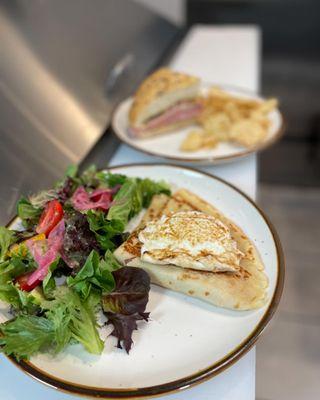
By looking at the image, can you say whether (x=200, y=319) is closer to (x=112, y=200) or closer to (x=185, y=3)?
(x=112, y=200)

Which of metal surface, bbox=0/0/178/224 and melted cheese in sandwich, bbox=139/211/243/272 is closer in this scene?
melted cheese in sandwich, bbox=139/211/243/272

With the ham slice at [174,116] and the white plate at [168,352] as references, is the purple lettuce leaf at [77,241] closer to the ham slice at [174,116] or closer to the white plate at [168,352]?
the white plate at [168,352]

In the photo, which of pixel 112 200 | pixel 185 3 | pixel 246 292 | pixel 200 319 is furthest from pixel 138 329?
pixel 185 3

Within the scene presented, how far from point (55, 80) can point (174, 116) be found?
0.46 m

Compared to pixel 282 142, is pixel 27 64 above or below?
above

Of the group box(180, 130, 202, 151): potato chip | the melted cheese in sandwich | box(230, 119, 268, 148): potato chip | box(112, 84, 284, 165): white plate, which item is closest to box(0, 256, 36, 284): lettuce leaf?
the melted cheese in sandwich

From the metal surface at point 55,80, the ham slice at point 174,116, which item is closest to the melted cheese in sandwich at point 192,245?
the metal surface at point 55,80

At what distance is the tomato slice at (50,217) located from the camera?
41.0 inches

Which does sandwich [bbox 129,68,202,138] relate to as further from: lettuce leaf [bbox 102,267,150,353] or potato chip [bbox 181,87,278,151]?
lettuce leaf [bbox 102,267,150,353]

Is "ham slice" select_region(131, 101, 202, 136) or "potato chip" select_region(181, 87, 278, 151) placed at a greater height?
"ham slice" select_region(131, 101, 202, 136)

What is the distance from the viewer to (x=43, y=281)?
0.94 metres

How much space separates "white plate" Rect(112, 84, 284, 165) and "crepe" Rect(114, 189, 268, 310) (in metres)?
0.40

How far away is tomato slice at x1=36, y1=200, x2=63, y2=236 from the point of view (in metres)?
1.04

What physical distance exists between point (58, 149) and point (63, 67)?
1.33 feet
